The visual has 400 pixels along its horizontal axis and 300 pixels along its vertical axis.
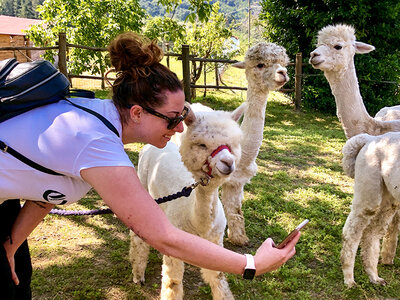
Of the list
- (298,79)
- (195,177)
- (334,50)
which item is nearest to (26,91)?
(195,177)

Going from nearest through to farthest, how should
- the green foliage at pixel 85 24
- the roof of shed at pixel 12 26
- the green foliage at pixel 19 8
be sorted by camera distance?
the green foliage at pixel 85 24 < the roof of shed at pixel 12 26 < the green foliage at pixel 19 8

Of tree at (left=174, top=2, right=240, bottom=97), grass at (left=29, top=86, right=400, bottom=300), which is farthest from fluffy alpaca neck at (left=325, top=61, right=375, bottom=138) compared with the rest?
tree at (left=174, top=2, right=240, bottom=97)

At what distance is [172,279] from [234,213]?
1.23m

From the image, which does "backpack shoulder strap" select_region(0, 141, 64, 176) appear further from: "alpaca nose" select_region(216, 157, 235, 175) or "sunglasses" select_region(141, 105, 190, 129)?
"alpaca nose" select_region(216, 157, 235, 175)

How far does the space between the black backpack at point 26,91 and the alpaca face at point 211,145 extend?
782 mm

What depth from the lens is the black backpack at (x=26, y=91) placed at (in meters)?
1.19

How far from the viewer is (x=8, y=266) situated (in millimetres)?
1373

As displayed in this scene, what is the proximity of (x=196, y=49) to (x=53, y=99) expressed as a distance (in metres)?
10.9

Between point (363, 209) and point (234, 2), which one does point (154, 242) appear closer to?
point (363, 209)

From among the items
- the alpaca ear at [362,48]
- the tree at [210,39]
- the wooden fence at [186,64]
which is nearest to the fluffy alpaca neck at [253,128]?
the alpaca ear at [362,48]

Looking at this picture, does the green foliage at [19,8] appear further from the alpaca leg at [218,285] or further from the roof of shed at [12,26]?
the alpaca leg at [218,285]

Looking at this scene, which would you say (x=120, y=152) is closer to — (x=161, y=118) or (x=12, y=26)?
(x=161, y=118)

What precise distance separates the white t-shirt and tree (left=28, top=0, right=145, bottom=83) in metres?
8.23

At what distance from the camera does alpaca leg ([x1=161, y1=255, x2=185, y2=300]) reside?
7.79 ft
